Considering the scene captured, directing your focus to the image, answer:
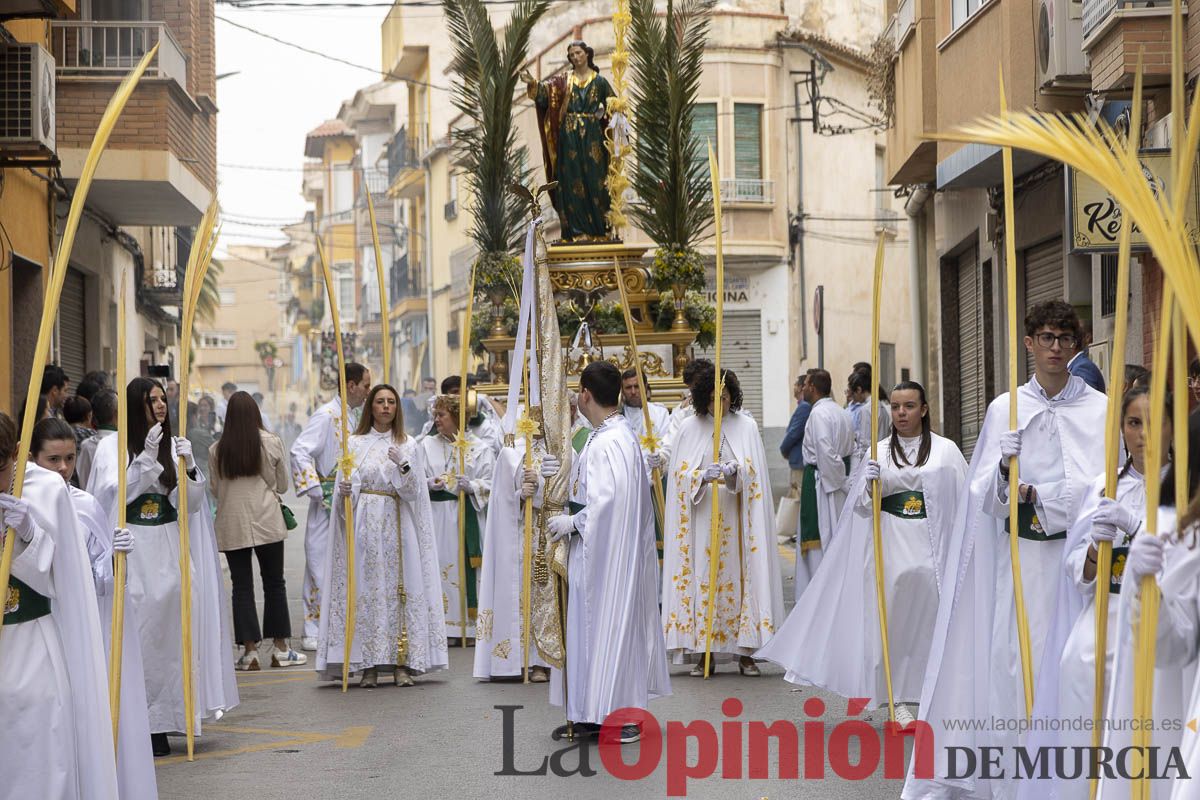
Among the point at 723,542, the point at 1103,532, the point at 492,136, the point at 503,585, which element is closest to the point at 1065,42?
the point at 723,542

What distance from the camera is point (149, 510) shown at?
346 inches

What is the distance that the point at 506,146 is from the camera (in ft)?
56.2

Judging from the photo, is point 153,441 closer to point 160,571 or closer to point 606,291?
point 160,571

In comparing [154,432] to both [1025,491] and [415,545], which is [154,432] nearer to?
[415,545]

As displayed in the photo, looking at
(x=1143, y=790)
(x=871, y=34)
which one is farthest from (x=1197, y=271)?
(x=871, y=34)

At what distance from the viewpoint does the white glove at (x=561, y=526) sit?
27.4ft

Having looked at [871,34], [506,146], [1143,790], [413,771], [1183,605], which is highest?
[871,34]

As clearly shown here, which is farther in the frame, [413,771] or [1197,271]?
[413,771]

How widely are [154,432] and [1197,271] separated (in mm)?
5758

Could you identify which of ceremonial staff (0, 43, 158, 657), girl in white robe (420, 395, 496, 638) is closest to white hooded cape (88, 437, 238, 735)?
ceremonial staff (0, 43, 158, 657)

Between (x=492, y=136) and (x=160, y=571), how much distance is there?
29.5 ft

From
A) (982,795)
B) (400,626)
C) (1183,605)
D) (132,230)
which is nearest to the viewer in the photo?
(1183,605)

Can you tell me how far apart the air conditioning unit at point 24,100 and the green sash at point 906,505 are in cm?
875

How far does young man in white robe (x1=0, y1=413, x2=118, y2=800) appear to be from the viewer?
18.5 feet
